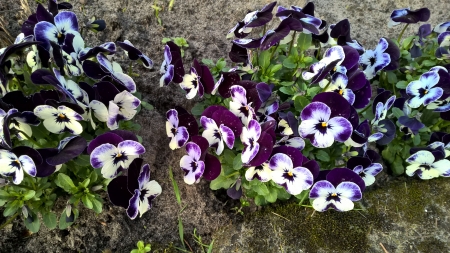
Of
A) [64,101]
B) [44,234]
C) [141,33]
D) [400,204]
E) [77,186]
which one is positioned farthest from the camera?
[141,33]

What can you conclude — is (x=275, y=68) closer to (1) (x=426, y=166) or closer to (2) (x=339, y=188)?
(2) (x=339, y=188)

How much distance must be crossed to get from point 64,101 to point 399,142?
1546 millimetres

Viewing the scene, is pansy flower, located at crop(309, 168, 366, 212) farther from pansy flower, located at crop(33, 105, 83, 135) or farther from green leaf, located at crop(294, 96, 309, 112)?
pansy flower, located at crop(33, 105, 83, 135)

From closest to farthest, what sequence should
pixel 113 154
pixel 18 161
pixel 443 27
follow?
pixel 18 161 → pixel 113 154 → pixel 443 27

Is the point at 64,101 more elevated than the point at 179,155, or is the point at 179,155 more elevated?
the point at 64,101

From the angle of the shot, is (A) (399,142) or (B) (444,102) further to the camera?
(A) (399,142)

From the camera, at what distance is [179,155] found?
203cm

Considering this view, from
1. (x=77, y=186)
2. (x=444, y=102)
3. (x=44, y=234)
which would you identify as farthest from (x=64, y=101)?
(x=444, y=102)

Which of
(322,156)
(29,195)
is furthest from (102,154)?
(322,156)

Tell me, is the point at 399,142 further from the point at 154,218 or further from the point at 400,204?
the point at 154,218

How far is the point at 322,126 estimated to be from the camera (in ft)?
4.91

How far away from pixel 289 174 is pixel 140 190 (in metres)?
0.59

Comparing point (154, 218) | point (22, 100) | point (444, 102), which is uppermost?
point (22, 100)

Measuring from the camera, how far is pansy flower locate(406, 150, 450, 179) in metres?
1.83
